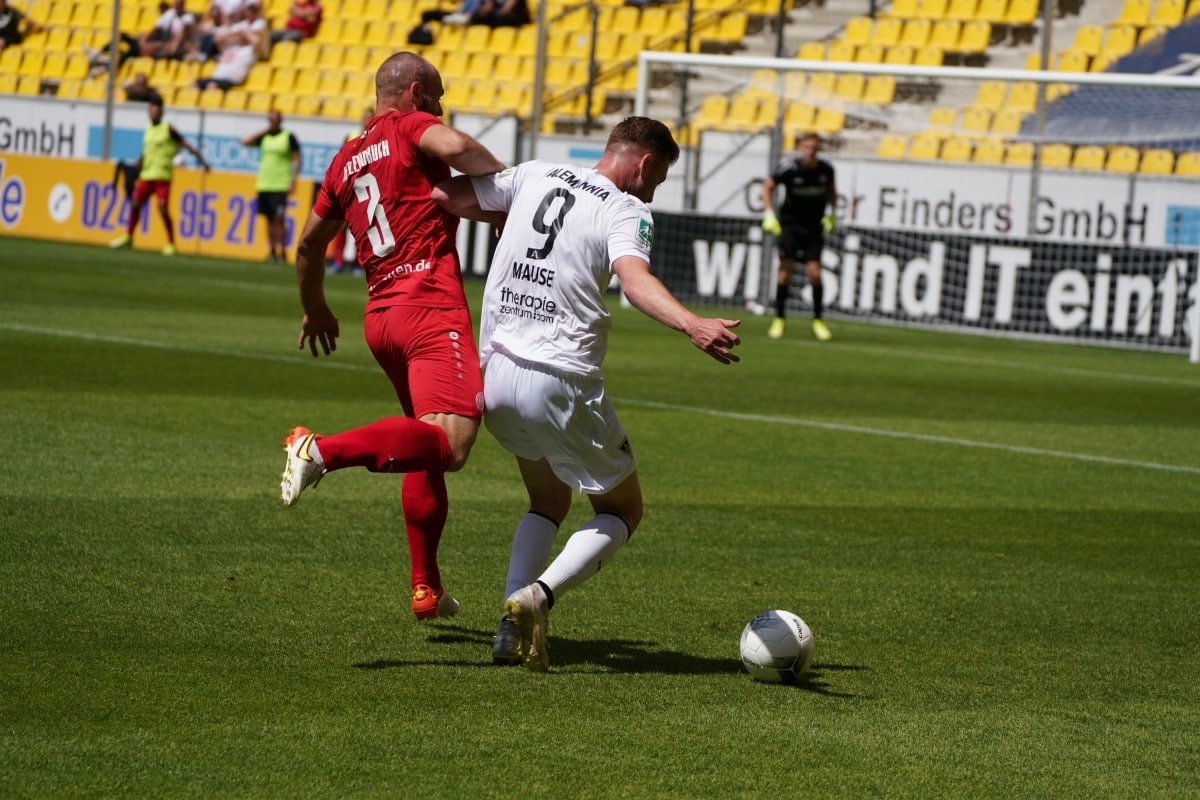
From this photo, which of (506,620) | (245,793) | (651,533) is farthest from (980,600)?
(245,793)

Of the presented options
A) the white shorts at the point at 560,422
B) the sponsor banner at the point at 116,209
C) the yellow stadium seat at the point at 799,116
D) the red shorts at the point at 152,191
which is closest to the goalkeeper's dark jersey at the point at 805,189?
the yellow stadium seat at the point at 799,116

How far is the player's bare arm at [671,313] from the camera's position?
15.8 feet

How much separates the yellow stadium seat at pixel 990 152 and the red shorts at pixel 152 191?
11533 mm

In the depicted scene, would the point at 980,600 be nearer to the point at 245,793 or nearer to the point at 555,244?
the point at 555,244

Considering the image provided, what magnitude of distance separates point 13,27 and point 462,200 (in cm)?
3453

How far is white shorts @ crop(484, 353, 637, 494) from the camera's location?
5.39 m

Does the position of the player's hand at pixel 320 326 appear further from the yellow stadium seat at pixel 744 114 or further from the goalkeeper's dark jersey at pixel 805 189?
the yellow stadium seat at pixel 744 114

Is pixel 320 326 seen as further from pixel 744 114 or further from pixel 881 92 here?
pixel 744 114

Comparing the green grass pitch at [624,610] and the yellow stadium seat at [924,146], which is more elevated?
the yellow stadium seat at [924,146]

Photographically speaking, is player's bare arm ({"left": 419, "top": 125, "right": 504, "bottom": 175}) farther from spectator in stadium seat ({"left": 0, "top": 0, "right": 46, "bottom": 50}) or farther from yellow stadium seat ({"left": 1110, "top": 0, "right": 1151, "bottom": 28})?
spectator in stadium seat ({"left": 0, "top": 0, "right": 46, "bottom": 50})

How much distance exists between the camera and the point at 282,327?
16.7 meters

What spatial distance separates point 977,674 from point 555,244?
6.16 ft

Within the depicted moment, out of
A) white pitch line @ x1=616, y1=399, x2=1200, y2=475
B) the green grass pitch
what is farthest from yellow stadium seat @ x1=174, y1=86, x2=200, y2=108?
white pitch line @ x1=616, y1=399, x2=1200, y2=475

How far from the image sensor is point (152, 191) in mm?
A: 26203
